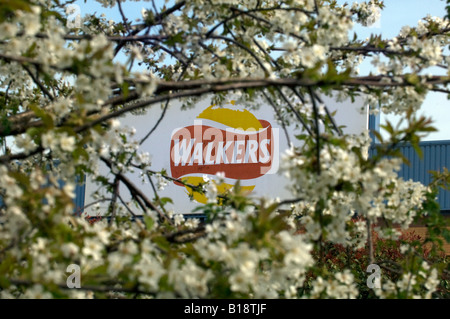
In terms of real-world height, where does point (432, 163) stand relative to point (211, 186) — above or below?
above

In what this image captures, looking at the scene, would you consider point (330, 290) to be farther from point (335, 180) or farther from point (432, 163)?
point (432, 163)

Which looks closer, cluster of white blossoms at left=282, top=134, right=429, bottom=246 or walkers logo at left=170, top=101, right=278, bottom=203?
cluster of white blossoms at left=282, top=134, right=429, bottom=246

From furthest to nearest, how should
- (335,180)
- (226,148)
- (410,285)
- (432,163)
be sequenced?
(226,148), (432,163), (410,285), (335,180)

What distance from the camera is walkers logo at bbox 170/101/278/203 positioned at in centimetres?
1298

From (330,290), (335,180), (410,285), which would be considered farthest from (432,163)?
(335,180)

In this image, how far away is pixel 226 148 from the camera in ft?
43.8

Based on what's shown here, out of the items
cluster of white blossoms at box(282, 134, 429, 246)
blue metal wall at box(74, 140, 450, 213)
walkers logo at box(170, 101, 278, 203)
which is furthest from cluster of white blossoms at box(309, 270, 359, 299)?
walkers logo at box(170, 101, 278, 203)

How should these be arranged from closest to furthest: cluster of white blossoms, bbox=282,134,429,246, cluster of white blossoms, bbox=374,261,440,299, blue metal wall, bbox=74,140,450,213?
cluster of white blossoms, bbox=282,134,429,246 → cluster of white blossoms, bbox=374,261,440,299 → blue metal wall, bbox=74,140,450,213

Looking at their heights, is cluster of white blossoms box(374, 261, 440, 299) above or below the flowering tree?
below

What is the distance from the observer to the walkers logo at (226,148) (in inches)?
511

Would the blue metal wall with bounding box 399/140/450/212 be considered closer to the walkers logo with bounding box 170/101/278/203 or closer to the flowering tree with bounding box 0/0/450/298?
the walkers logo with bounding box 170/101/278/203

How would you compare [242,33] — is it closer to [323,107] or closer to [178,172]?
[323,107]

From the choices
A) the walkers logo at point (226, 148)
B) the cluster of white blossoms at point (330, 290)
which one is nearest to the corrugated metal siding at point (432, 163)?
the walkers logo at point (226, 148)
